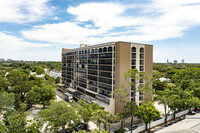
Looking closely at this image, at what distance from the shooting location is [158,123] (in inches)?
1239

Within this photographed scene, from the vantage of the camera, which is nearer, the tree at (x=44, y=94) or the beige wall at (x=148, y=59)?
the beige wall at (x=148, y=59)

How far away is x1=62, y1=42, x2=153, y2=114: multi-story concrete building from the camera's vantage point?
35844 millimetres

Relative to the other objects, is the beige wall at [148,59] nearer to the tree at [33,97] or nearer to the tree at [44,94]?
the tree at [44,94]

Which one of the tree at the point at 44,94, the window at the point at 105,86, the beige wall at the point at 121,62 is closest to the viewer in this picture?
the beige wall at the point at 121,62

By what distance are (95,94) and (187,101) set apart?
1031 inches

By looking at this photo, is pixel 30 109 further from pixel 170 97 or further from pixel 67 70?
pixel 170 97

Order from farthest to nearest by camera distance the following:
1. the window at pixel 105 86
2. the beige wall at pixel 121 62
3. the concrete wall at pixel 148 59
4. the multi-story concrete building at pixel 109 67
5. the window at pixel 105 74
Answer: the concrete wall at pixel 148 59, the window at pixel 105 74, the window at pixel 105 86, the multi-story concrete building at pixel 109 67, the beige wall at pixel 121 62

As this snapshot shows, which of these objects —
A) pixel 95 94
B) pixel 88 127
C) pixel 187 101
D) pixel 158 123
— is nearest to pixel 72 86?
pixel 95 94

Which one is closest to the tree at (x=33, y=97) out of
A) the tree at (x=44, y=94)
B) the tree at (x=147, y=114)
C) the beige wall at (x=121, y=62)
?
the tree at (x=44, y=94)

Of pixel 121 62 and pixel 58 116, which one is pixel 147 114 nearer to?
pixel 121 62

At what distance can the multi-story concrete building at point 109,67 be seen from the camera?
35.8 metres

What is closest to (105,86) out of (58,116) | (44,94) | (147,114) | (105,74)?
(105,74)

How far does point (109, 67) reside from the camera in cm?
3753

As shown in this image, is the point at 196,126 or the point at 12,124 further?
the point at 196,126
